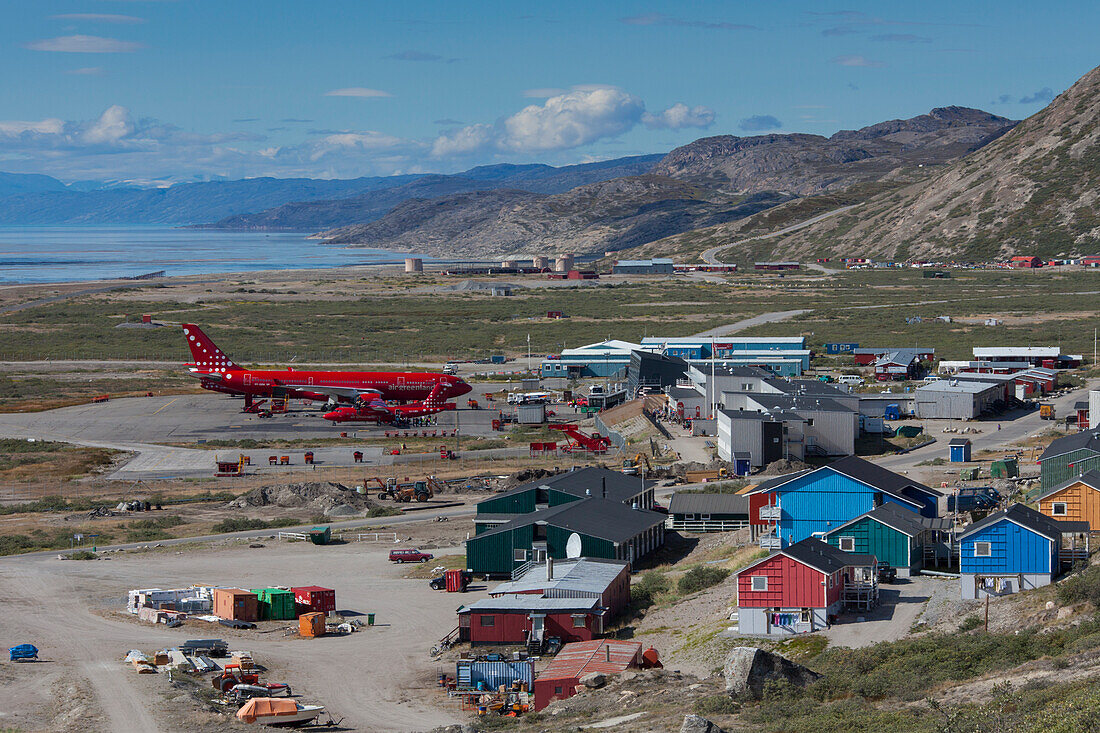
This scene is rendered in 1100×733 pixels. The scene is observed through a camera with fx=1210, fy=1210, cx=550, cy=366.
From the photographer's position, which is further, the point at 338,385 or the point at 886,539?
the point at 338,385

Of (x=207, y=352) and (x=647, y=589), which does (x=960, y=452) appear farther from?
(x=207, y=352)

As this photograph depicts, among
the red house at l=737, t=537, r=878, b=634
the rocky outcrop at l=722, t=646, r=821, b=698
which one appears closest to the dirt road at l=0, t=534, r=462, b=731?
the rocky outcrop at l=722, t=646, r=821, b=698

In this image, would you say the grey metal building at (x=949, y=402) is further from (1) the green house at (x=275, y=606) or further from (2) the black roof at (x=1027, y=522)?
(1) the green house at (x=275, y=606)

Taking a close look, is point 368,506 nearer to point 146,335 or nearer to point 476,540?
point 476,540

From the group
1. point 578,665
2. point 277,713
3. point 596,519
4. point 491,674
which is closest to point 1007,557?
point 578,665

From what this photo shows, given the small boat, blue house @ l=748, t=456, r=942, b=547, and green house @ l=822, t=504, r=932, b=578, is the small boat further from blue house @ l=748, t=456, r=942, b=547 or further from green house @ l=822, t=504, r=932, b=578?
blue house @ l=748, t=456, r=942, b=547

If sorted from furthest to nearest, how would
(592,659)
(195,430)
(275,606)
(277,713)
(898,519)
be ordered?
1. (195,430)
2. (275,606)
3. (898,519)
4. (592,659)
5. (277,713)

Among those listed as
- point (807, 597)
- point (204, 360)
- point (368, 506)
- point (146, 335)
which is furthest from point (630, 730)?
point (146, 335)
